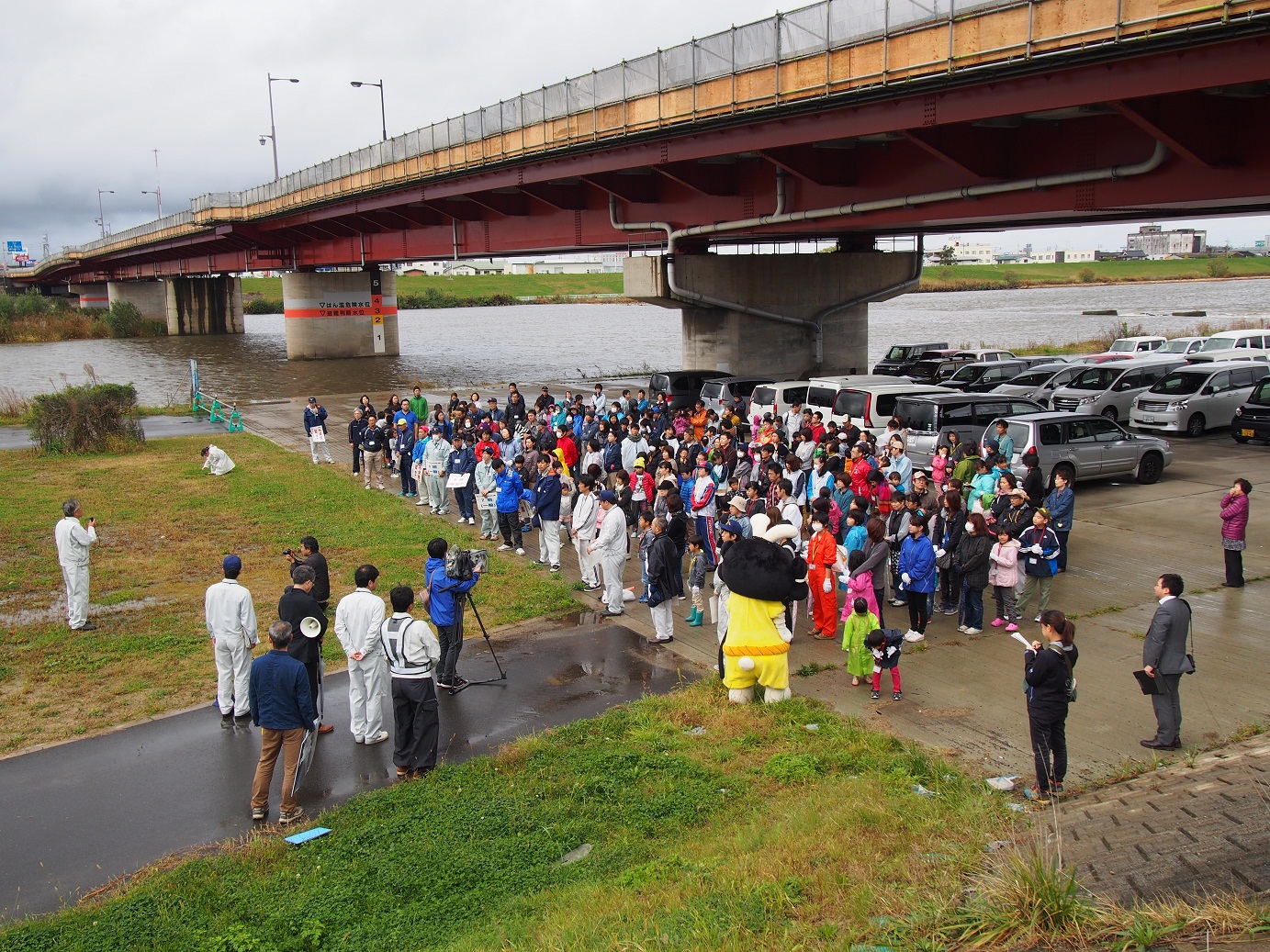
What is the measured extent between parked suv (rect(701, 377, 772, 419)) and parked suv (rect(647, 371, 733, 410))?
107 cm

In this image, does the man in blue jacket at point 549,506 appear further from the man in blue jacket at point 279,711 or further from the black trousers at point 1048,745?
the black trousers at point 1048,745

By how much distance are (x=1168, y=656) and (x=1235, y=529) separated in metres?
5.13

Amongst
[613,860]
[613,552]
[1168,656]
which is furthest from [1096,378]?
[613,860]

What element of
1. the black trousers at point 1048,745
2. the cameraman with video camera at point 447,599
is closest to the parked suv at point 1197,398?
the black trousers at point 1048,745

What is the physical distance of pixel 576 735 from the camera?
27.6 feet

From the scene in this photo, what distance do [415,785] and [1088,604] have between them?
8022 mm

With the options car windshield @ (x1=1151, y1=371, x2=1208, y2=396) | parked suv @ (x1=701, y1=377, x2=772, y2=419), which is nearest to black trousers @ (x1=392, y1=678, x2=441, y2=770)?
parked suv @ (x1=701, y1=377, x2=772, y2=419)

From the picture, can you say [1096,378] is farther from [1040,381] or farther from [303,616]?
[303,616]

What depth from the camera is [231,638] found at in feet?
29.7

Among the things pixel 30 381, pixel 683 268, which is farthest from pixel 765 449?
pixel 30 381

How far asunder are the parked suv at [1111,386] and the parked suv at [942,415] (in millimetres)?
5907

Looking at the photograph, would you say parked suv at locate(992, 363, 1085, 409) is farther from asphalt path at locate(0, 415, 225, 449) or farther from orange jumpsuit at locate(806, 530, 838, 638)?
asphalt path at locate(0, 415, 225, 449)

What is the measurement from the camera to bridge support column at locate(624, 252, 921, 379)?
103 feet

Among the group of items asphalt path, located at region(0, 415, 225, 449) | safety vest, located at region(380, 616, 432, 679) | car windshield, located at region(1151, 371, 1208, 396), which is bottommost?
safety vest, located at region(380, 616, 432, 679)
